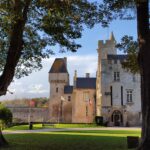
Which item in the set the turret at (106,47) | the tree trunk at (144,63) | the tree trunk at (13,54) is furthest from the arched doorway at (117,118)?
the tree trunk at (144,63)

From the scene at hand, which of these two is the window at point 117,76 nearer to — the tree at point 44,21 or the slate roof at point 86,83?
the slate roof at point 86,83

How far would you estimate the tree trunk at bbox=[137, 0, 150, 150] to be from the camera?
16.5 metres

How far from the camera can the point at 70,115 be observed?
3477 inches

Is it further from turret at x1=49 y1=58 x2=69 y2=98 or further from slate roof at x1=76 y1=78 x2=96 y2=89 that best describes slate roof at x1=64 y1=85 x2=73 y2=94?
slate roof at x1=76 y1=78 x2=96 y2=89

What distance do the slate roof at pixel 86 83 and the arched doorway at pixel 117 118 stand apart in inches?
584

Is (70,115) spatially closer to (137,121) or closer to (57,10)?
(137,121)

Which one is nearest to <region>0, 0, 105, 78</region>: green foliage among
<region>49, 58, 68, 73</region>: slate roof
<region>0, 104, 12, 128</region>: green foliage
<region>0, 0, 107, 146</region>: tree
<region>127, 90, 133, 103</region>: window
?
<region>0, 0, 107, 146</region>: tree

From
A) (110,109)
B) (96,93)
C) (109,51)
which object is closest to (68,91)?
(96,93)

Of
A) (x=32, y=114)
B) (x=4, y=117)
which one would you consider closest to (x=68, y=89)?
(x=32, y=114)

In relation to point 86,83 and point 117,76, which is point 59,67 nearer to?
point 86,83

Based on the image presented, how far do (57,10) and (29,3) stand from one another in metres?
1.35

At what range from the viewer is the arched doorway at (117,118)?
6773cm

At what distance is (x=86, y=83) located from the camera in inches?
3319

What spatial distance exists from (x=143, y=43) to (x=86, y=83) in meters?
66.9
